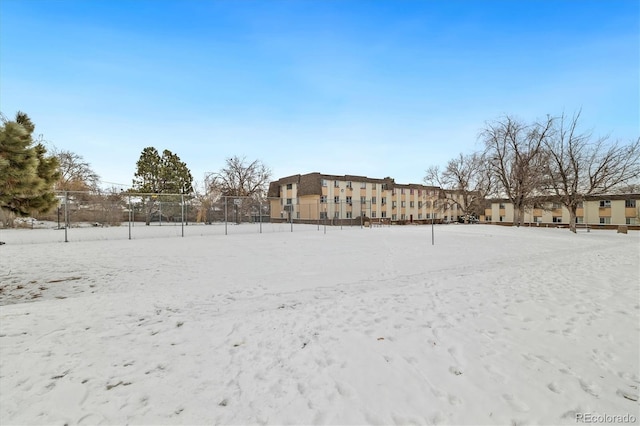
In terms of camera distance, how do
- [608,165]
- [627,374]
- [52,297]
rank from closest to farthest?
1. [627,374]
2. [52,297]
3. [608,165]

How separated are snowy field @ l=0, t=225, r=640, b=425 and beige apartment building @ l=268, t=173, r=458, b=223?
3325 centimetres

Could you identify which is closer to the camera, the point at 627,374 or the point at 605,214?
the point at 627,374

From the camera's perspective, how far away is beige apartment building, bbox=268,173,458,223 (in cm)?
4509

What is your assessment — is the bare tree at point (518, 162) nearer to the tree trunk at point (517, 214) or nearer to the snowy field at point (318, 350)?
the tree trunk at point (517, 214)

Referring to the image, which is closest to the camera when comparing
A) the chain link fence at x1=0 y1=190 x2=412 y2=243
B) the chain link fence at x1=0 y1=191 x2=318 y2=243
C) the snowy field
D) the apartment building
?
the snowy field

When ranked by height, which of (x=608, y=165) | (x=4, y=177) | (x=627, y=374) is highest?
(x=608, y=165)

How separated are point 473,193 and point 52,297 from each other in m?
46.3

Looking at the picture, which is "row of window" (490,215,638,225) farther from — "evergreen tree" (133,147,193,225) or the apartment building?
"evergreen tree" (133,147,193,225)

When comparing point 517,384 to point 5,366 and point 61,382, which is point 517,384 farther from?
point 5,366

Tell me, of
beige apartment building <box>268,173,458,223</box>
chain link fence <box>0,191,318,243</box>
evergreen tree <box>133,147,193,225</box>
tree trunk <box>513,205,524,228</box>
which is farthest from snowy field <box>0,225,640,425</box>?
evergreen tree <box>133,147,193,225</box>

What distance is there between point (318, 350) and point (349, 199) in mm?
46651

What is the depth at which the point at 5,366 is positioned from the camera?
320 centimetres

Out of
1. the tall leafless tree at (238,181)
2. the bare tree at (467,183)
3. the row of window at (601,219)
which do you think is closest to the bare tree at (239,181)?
the tall leafless tree at (238,181)

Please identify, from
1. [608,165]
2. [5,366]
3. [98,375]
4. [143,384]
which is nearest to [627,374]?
[143,384]
